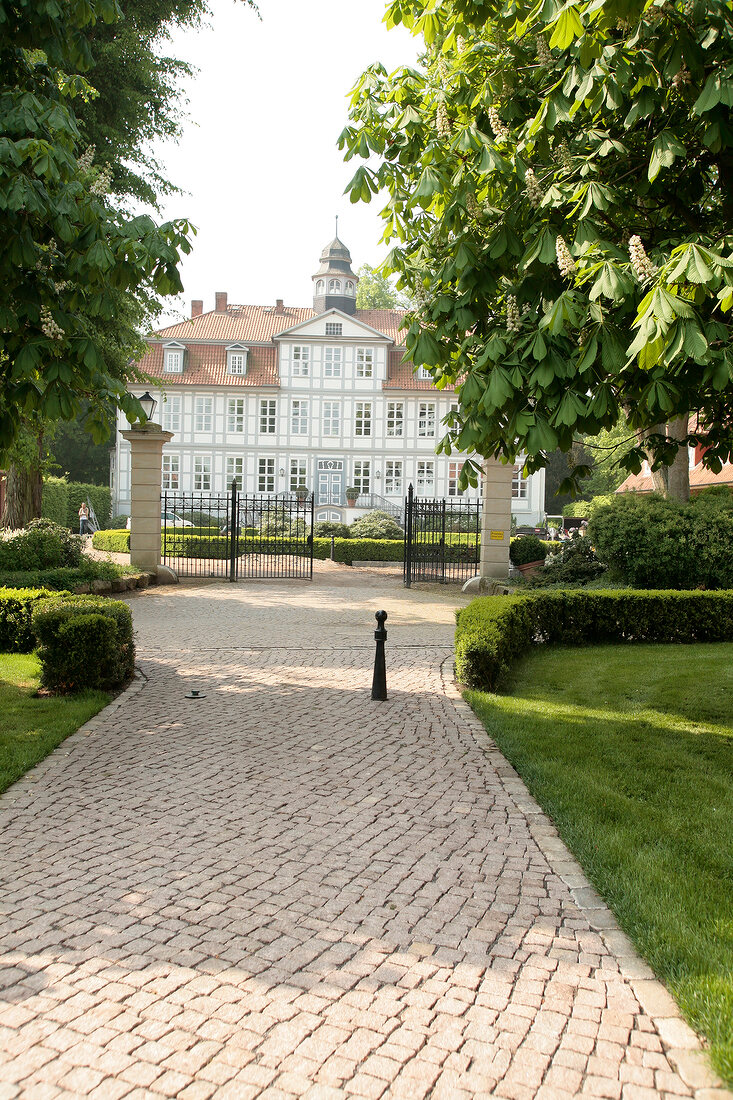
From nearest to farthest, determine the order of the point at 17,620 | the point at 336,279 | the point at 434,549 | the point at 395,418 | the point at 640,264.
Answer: the point at 640,264
the point at 17,620
the point at 434,549
the point at 395,418
the point at 336,279

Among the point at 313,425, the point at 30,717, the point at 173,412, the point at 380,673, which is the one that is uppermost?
the point at 173,412

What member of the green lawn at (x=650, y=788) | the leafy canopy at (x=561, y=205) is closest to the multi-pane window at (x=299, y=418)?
the green lawn at (x=650, y=788)

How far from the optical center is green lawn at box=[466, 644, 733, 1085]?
316cm

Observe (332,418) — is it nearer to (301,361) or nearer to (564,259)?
(301,361)

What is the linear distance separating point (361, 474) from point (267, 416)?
605 cm

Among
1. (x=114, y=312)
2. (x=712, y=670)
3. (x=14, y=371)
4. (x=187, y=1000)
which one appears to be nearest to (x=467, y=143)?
(x=114, y=312)

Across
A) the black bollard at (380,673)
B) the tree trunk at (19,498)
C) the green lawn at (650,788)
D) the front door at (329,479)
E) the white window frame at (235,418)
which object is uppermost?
the white window frame at (235,418)

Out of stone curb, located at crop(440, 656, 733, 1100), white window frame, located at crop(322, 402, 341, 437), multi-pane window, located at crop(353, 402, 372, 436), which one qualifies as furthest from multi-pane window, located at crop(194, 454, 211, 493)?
stone curb, located at crop(440, 656, 733, 1100)

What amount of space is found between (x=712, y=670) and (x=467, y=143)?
6.82 meters

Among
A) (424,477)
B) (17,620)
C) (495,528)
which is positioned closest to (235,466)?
(424,477)

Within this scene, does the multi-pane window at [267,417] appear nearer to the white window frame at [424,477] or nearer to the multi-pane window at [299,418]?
the multi-pane window at [299,418]

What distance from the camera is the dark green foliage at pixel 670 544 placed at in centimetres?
1313

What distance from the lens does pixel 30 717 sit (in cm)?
657

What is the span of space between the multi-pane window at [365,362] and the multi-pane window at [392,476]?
499cm
